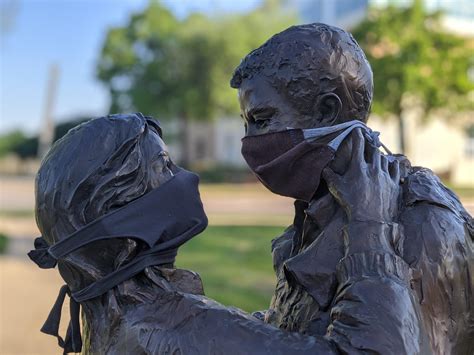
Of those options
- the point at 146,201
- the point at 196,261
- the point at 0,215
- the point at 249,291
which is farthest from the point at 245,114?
the point at 0,215

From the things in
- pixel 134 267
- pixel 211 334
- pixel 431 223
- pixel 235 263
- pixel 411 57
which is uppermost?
pixel 411 57

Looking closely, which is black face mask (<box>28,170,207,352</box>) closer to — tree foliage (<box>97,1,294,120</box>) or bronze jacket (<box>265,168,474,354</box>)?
bronze jacket (<box>265,168,474,354</box>)

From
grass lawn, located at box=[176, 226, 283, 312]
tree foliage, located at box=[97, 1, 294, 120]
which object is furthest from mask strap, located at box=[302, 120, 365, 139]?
tree foliage, located at box=[97, 1, 294, 120]

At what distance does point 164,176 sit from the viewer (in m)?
1.38

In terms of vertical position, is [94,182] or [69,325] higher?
[94,182]

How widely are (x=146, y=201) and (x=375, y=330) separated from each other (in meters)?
0.55

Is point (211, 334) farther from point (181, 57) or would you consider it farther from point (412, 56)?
point (181, 57)

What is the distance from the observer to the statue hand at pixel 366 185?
4.06ft

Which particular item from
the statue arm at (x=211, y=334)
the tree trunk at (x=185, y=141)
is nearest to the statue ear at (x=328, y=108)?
the statue arm at (x=211, y=334)

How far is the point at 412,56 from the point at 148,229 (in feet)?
64.2

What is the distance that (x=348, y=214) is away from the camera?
126 centimetres

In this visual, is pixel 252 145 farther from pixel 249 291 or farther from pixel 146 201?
pixel 249 291

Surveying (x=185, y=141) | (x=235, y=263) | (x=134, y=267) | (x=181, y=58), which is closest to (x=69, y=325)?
(x=134, y=267)

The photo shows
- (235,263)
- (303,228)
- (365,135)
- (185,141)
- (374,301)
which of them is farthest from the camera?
(185,141)
